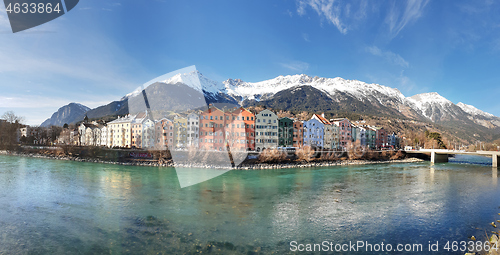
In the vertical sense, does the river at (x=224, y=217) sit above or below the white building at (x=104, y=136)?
below

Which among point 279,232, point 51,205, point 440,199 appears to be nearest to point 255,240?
point 279,232

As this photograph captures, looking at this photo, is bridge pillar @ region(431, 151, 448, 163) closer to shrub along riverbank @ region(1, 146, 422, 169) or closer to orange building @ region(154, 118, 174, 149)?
shrub along riverbank @ region(1, 146, 422, 169)

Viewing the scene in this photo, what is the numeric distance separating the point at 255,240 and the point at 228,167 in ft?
68.4

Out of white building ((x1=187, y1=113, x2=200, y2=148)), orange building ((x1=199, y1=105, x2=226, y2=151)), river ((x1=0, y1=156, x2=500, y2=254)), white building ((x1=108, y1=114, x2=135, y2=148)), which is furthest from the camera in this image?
white building ((x1=108, y1=114, x2=135, y2=148))

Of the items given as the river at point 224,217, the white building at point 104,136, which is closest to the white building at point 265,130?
the river at point 224,217

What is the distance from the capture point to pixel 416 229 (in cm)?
922

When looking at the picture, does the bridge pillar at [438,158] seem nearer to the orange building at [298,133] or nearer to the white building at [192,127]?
the orange building at [298,133]

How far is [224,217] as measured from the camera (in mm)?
10023

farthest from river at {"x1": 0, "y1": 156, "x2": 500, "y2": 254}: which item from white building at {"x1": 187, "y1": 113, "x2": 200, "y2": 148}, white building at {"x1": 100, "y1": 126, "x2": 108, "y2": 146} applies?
white building at {"x1": 100, "y1": 126, "x2": 108, "y2": 146}

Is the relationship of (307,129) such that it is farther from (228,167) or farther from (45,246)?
(45,246)

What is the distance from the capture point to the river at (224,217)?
7584mm

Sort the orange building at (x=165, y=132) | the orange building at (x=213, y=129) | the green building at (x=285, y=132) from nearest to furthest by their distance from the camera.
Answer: the orange building at (x=213, y=129) → the green building at (x=285, y=132) → the orange building at (x=165, y=132)

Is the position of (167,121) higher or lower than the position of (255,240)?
higher

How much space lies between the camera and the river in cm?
758
